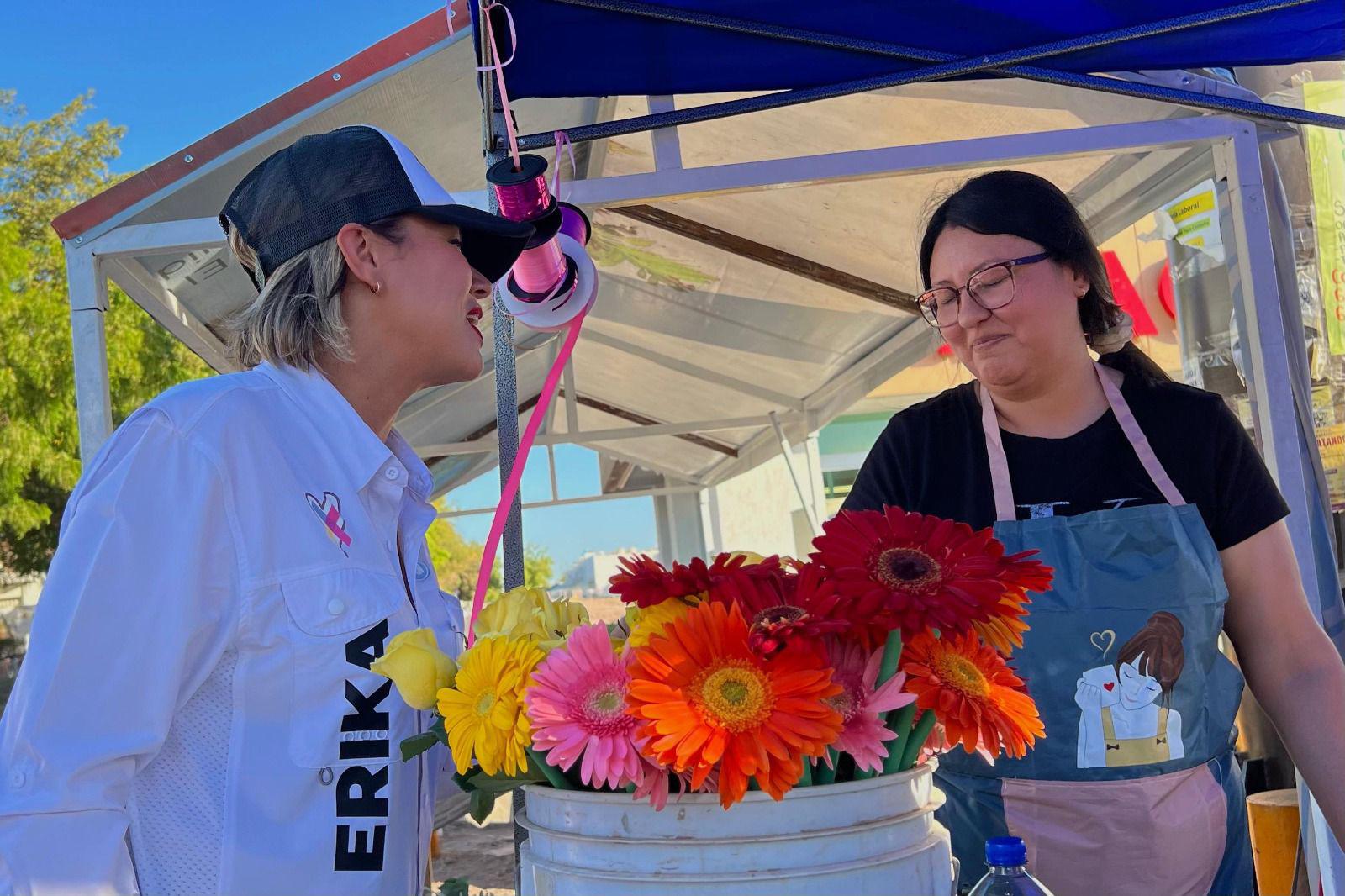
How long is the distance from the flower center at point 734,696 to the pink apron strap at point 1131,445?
1019 mm

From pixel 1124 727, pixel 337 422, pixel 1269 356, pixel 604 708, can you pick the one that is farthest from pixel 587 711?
pixel 1269 356

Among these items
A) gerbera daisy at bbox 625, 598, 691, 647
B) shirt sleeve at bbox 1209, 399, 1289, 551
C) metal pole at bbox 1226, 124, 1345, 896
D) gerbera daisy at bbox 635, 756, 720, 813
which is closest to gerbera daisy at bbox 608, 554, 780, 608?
gerbera daisy at bbox 625, 598, 691, 647

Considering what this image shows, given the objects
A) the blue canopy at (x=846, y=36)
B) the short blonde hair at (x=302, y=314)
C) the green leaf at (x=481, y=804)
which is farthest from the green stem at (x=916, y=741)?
the blue canopy at (x=846, y=36)

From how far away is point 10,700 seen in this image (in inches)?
38.9

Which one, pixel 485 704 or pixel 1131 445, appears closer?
pixel 485 704

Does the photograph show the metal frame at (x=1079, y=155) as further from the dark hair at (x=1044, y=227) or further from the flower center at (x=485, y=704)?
the flower center at (x=485, y=704)

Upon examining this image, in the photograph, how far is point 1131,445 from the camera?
1.69 meters

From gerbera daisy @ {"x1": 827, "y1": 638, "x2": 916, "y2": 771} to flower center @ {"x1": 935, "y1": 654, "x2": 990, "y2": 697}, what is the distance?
0.04 meters

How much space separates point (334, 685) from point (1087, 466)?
112 centimetres

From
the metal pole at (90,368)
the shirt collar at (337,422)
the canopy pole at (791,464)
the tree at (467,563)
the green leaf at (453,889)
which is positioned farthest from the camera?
the tree at (467,563)

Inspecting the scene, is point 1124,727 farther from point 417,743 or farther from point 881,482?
point 417,743

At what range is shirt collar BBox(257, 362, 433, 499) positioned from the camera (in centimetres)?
128

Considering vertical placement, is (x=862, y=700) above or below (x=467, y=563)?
below

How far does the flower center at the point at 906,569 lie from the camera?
79 centimetres
